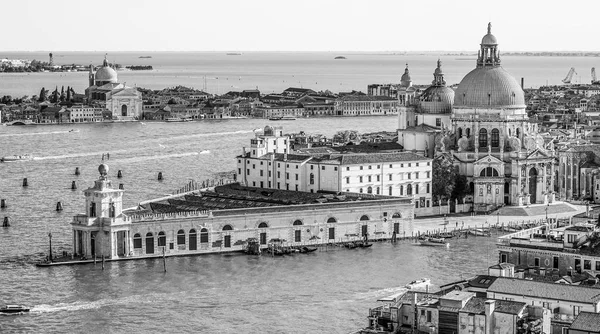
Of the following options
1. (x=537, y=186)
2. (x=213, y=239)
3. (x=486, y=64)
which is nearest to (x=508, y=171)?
(x=537, y=186)

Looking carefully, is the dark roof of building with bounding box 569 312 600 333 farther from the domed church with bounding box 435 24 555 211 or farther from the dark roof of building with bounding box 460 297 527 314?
the domed church with bounding box 435 24 555 211

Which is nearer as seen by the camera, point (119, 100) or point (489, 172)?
point (489, 172)

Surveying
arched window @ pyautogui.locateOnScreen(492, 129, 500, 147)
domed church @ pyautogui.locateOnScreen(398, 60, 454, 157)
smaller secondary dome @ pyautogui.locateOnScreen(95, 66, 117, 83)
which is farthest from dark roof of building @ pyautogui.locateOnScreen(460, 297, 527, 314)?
smaller secondary dome @ pyautogui.locateOnScreen(95, 66, 117, 83)

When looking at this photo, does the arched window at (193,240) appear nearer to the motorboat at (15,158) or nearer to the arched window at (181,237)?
the arched window at (181,237)

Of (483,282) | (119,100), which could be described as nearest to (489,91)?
(483,282)

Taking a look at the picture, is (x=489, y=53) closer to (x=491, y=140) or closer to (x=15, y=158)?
(x=491, y=140)

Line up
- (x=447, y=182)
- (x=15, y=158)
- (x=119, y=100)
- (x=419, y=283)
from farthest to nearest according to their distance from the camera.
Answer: (x=119, y=100) → (x=15, y=158) → (x=447, y=182) → (x=419, y=283)

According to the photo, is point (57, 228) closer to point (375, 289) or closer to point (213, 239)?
point (213, 239)
